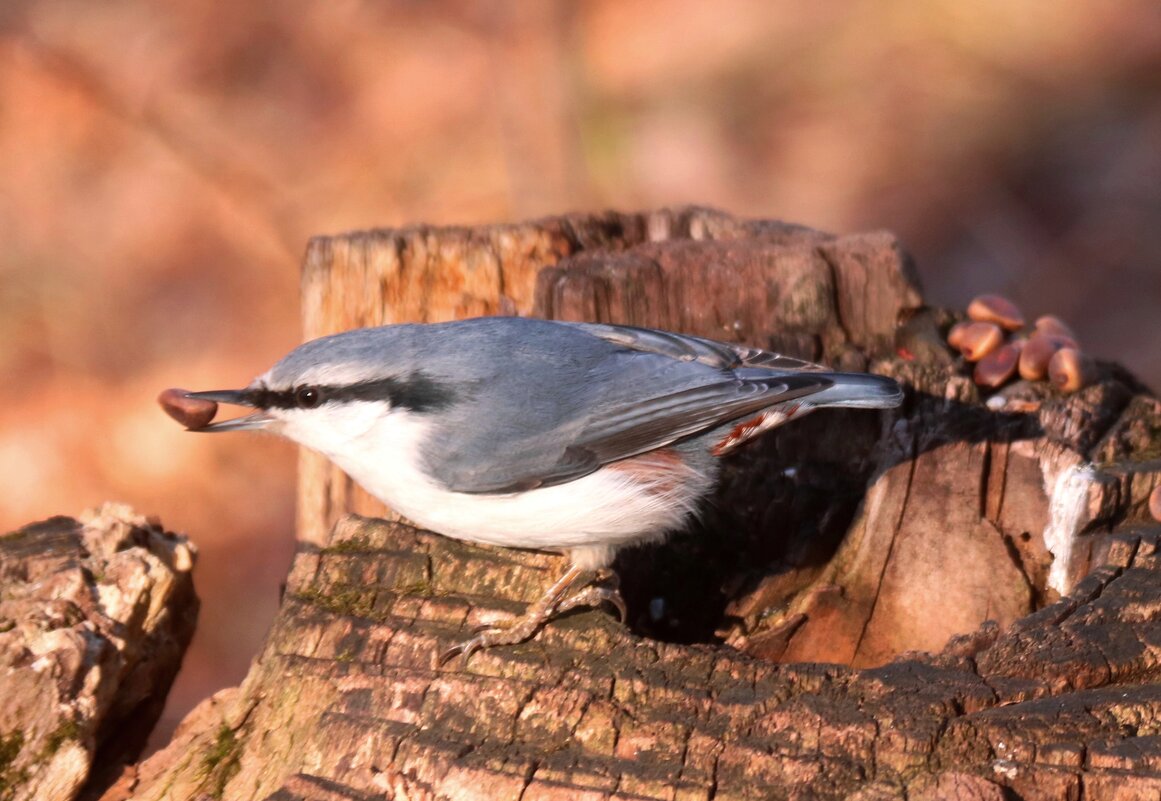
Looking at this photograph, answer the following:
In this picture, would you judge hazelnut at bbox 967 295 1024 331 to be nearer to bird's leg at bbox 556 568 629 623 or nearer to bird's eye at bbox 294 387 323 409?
bird's leg at bbox 556 568 629 623

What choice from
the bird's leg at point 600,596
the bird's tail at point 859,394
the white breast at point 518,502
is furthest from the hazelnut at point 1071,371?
the bird's leg at point 600,596

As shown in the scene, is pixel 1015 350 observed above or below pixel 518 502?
above

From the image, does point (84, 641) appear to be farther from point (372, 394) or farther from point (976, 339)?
point (976, 339)

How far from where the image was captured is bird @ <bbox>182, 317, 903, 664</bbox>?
8.83 ft

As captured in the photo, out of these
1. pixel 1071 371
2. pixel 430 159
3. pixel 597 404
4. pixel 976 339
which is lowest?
pixel 597 404

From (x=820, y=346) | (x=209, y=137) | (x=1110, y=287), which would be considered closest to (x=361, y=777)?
(x=820, y=346)

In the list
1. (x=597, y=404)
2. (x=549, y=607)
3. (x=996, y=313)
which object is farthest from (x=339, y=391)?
(x=996, y=313)

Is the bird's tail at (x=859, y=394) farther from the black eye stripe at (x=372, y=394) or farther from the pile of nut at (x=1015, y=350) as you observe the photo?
the black eye stripe at (x=372, y=394)

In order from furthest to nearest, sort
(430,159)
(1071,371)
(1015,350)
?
(430,159), (1015,350), (1071,371)

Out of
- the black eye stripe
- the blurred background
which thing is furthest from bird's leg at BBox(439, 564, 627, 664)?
the blurred background

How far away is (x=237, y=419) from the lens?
2768mm

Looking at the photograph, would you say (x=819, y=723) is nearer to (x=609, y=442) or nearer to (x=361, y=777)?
(x=361, y=777)

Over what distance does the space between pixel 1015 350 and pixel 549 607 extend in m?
1.49

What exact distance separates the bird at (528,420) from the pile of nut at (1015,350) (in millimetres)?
507
